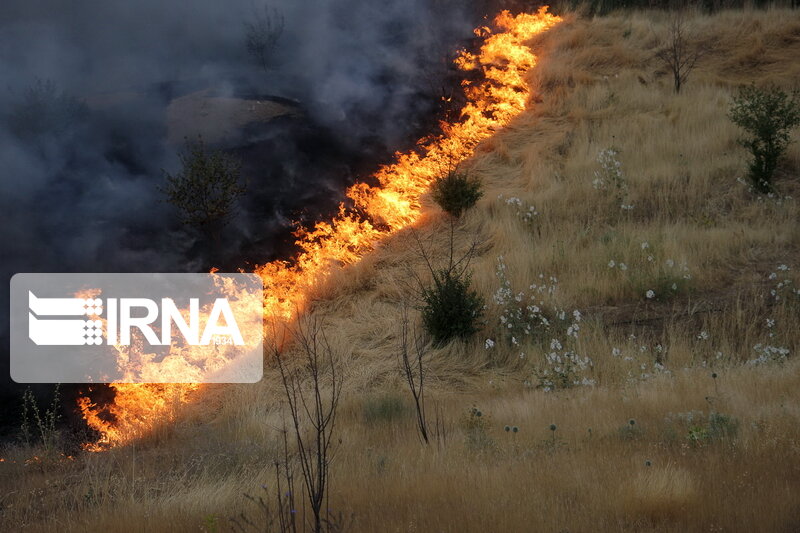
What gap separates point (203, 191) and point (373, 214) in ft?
9.51

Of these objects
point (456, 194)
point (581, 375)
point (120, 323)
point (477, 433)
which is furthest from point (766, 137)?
point (120, 323)

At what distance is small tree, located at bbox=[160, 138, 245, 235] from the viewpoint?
11.6 meters

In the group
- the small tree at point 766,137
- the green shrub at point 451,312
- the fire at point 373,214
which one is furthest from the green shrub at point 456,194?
the small tree at point 766,137

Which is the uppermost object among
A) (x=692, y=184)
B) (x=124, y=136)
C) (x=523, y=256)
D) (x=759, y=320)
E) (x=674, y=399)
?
(x=124, y=136)

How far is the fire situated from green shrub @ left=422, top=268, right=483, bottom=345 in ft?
5.38

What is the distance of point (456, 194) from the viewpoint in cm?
1189

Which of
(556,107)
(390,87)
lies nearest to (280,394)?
(556,107)

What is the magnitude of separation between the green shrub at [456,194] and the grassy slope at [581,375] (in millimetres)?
236

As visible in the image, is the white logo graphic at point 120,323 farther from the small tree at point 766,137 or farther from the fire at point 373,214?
the small tree at point 766,137

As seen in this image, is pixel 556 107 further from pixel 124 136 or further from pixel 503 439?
pixel 503 439

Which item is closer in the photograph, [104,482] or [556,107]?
[104,482]

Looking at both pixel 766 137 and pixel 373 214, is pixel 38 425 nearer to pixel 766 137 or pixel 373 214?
→ pixel 373 214

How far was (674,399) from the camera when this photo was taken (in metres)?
5.44

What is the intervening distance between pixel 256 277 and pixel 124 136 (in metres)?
5.16
